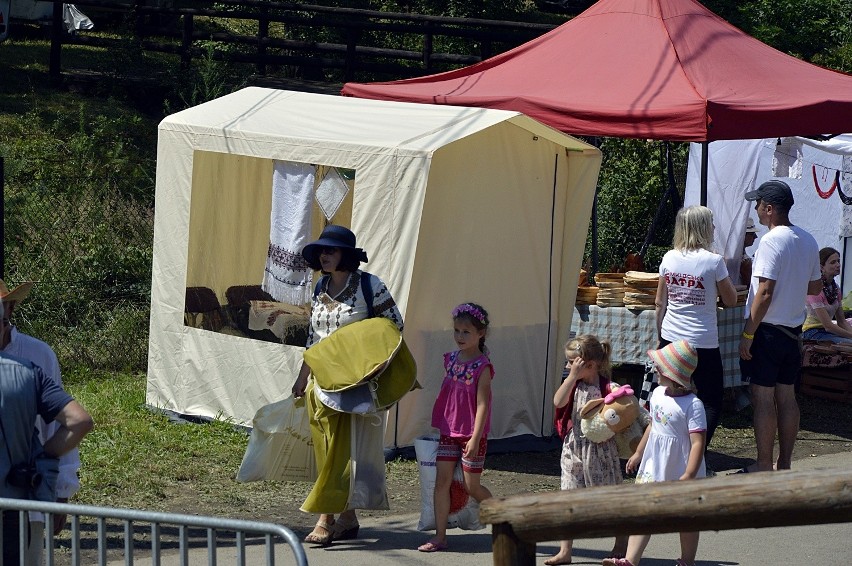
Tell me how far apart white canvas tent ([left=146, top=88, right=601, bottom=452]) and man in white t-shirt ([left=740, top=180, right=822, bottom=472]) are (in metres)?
1.43

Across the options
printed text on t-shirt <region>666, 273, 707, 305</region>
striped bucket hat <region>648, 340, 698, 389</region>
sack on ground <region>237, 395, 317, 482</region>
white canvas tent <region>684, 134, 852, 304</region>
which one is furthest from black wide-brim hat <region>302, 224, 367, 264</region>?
white canvas tent <region>684, 134, 852, 304</region>

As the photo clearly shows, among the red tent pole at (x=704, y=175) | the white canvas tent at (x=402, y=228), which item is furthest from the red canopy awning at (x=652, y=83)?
the white canvas tent at (x=402, y=228)

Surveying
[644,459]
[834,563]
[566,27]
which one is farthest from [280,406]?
[566,27]

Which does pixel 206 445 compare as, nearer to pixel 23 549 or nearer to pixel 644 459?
pixel 644 459

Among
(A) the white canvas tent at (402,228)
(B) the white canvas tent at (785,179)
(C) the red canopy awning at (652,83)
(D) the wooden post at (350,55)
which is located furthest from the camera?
(D) the wooden post at (350,55)

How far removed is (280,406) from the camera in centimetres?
646

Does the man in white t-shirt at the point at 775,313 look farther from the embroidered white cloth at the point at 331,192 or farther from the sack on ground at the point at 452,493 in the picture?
the embroidered white cloth at the point at 331,192

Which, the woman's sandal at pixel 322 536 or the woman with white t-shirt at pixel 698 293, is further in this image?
the woman with white t-shirt at pixel 698 293

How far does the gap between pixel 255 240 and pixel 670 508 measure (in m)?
5.83

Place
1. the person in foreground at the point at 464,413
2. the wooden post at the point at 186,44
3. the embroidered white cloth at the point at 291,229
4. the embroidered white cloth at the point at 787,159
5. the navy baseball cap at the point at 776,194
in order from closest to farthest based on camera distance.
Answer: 1. the person in foreground at the point at 464,413
2. the navy baseball cap at the point at 776,194
3. the embroidered white cloth at the point at 291,229
4. the embroidered white cloth at the point at 787,159
5. the wooden post at the point at 186,44

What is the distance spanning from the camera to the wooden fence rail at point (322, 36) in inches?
731

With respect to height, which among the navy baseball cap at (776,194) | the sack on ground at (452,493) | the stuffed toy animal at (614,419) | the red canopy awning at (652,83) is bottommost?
the sack on ground at (452,493)

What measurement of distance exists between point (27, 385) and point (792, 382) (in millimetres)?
5140

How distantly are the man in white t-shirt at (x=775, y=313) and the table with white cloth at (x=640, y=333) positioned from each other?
156 cm
